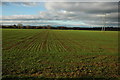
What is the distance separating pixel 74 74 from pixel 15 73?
3.20m

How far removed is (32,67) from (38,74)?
3.74 ft

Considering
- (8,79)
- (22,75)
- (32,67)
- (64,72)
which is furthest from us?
(32,67)

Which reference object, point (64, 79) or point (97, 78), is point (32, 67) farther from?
point (97, 78)

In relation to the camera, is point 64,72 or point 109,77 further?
point 64,72

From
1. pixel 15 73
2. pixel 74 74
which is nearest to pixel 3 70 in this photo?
pixel 15 73

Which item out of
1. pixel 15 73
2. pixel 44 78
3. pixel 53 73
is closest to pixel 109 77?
pixel 53 73

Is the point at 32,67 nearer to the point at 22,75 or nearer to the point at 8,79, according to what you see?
the point at 22,75

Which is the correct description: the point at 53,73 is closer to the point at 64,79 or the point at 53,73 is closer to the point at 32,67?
the point at 64,79

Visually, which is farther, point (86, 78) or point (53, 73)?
point (53, 73)

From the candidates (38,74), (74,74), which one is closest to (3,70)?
(38,74)

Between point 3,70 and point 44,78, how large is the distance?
2.67 metres

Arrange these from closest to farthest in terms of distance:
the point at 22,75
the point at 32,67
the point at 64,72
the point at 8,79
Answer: the point at 8,79 → the point at 22,75 → the point at 64,72 → the point at 32,67

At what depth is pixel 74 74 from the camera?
6133mm

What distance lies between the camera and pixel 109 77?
234 inches
